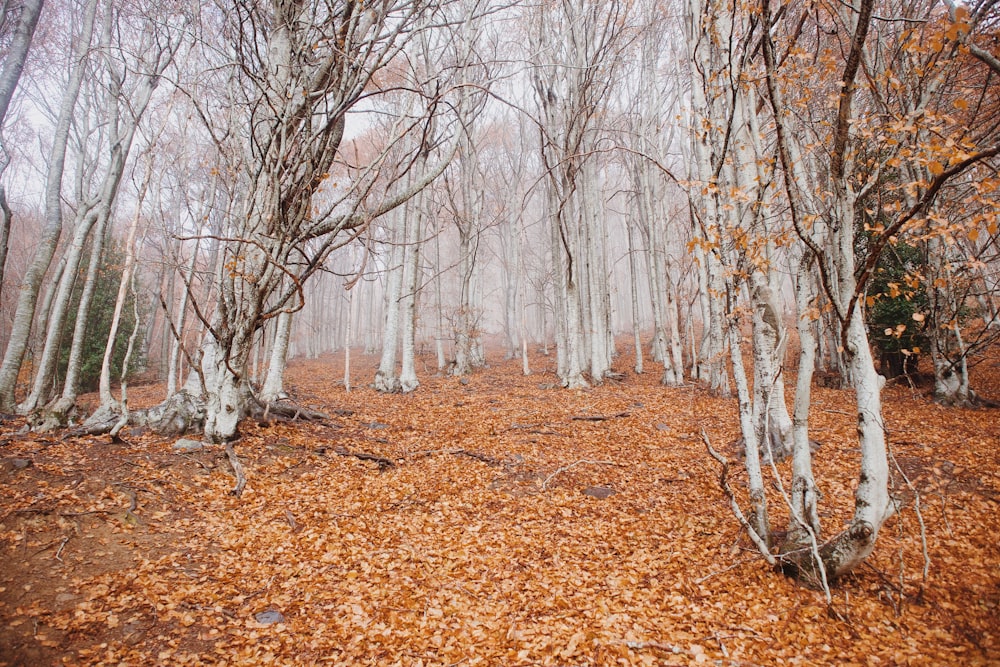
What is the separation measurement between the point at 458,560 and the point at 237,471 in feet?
9.80

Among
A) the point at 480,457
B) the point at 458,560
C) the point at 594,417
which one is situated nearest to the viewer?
the point at 458,560

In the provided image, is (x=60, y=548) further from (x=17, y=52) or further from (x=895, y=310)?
(x=895, y=310)

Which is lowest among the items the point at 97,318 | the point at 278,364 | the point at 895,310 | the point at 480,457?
the point at 480,457

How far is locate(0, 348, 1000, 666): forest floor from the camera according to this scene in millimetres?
2773

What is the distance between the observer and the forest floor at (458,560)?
277cm

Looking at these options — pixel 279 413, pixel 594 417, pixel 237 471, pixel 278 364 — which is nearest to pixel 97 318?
pixel 278 364

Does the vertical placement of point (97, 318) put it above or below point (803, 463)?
above

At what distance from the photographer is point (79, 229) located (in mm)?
7875

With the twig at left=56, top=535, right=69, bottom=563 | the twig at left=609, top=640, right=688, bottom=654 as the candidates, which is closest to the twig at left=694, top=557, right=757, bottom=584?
the twig at left=609, top=640, right=688, bottom=654

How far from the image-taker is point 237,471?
5.03 meters

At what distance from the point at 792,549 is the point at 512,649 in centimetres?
234

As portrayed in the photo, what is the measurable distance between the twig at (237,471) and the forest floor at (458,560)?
0.10 metres

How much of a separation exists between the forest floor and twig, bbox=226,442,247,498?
10 centimetres

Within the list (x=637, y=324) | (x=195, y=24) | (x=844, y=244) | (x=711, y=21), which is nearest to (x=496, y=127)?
(x=637, y=324)
